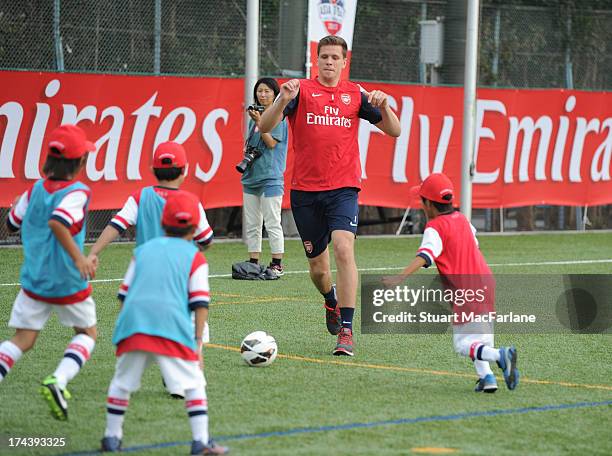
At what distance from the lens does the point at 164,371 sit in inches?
225

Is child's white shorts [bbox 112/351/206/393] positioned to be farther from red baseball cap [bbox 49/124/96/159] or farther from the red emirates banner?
the red emirates banner

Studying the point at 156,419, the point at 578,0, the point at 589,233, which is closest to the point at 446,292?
the point at 156,419

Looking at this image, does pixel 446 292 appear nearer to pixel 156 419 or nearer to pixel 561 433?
pixel 561 433

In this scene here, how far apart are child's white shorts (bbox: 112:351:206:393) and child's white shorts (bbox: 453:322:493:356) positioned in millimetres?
2208

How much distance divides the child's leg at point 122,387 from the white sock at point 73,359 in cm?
70

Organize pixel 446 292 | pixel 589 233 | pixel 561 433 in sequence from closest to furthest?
pixel 561 433
pixel 446 292
pixel 589 233

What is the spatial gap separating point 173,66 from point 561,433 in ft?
39.5

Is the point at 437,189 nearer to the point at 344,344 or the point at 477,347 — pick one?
the point at 477,347

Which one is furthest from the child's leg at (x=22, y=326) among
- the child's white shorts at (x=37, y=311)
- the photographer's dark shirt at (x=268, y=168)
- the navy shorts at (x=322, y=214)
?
the photographer's dark shirt at (x=268, y=168)

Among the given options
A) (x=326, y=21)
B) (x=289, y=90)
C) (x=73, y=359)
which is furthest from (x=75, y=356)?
(x=326, y=21)

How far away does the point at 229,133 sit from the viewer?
682 inches

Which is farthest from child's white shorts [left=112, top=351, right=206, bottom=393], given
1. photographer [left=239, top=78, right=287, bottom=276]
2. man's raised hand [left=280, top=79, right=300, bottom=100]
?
photographer [left=239, top=78, right=287, bottom=276]

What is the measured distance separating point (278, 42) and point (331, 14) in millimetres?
1397

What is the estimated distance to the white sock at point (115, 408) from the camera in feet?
18.7
